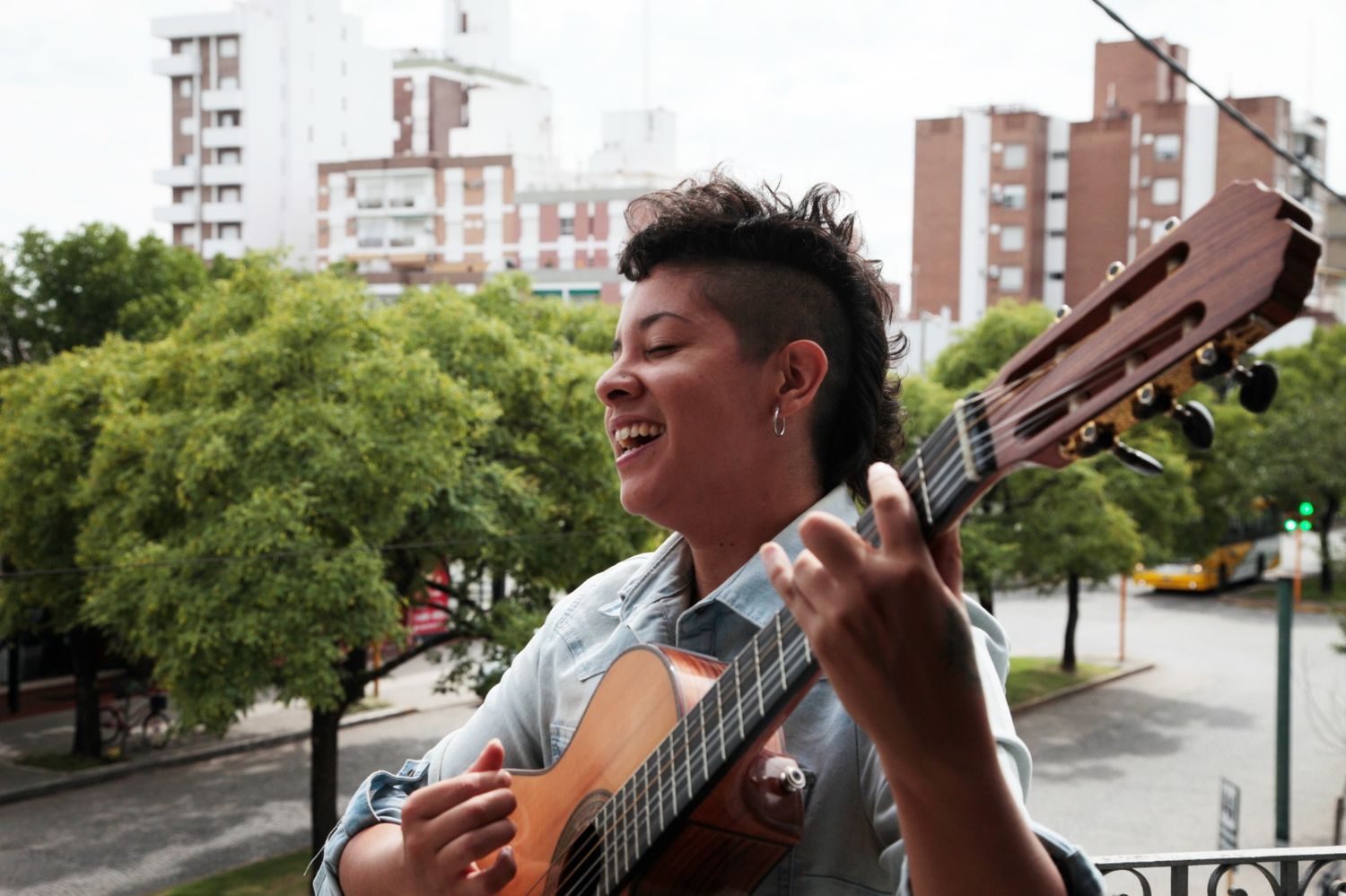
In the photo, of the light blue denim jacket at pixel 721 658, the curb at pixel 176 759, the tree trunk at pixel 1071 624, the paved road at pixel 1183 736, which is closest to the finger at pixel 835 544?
the light blue denim jacket at pixel 721 658

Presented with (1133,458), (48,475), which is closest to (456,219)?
(48,475)

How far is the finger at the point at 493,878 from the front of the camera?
6.80 feet

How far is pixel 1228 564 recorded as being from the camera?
38719 mm

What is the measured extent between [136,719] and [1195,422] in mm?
22406

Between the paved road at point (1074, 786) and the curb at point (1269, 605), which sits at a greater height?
the paved road at point (1074, 786)

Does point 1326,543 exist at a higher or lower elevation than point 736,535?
lower

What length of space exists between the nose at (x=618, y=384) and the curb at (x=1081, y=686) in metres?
22.7

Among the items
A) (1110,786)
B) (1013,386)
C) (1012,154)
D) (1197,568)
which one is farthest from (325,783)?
(1012,154)

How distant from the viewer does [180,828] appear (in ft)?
55.2

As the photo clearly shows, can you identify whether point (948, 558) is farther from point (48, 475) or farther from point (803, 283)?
point (48, 475)

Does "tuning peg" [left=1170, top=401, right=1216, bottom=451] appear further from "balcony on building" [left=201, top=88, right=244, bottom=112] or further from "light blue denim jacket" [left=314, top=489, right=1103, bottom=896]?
"balcony on building" [left=201, top=88, right=244, bottom=112]

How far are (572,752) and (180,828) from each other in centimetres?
1642

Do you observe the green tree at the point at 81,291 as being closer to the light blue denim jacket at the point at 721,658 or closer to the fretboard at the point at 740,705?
the light blue denim jacket at the point at 721,658

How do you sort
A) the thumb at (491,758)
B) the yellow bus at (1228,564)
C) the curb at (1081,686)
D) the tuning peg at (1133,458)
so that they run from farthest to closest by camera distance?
the yellow bus at (1228,564) → the curb at (1081,686) → the thumb at (491,758) → the tuning peg at (1133,458)
